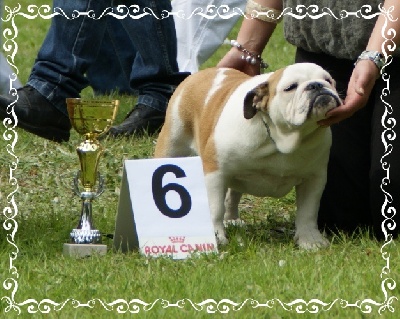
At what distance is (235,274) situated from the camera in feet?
9.75

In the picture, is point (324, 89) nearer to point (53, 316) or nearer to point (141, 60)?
point (53, 316)

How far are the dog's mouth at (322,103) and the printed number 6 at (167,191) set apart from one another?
0.46 metres

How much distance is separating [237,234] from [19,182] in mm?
1394

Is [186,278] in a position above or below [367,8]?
below

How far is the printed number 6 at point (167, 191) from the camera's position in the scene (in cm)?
325

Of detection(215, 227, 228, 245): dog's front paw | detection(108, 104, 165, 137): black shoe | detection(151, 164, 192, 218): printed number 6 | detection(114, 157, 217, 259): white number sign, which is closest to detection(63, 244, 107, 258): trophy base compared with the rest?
detection(114, 157, 217, 259): white number sign

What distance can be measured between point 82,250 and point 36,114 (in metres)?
1.42

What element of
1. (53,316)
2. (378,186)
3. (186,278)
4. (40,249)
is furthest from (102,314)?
(378,186)

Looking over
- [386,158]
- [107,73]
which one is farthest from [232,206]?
[107,73]

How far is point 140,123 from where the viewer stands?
530 cm

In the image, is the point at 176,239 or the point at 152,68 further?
the point at 152,68

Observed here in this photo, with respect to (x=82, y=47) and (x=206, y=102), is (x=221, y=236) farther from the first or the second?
(x=82, y=47)

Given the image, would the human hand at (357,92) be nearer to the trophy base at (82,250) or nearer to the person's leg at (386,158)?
the person's leg at (386,158)

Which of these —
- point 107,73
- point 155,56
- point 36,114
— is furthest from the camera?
point 107,73
